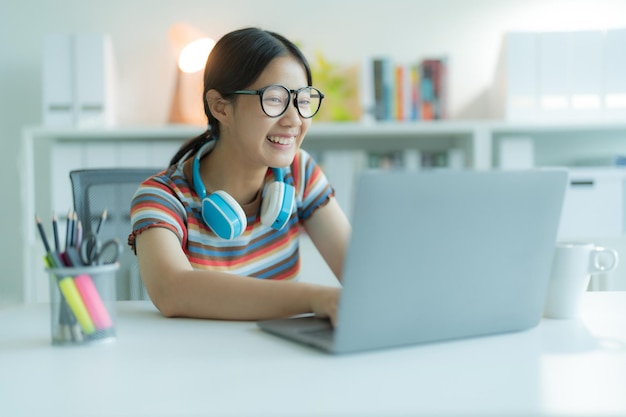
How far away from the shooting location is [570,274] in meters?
1.04

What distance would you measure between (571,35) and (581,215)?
2.17 feet

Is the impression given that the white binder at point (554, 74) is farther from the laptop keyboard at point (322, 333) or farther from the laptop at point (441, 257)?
the laptop keyboard at point (322, 333)

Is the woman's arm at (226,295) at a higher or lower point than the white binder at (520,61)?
→ lower

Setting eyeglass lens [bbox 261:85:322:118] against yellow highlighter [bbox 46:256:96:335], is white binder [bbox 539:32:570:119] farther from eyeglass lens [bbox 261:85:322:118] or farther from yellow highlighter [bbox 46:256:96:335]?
yellow highlighter [bbox 46:256:96:335]

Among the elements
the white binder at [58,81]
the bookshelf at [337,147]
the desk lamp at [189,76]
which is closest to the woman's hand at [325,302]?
the bookshelf at [337,147]

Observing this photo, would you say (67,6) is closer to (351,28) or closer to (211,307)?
(351,28)

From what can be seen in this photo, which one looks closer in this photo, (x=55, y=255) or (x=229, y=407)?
(x=229, y=407)

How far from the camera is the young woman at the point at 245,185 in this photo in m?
1.30

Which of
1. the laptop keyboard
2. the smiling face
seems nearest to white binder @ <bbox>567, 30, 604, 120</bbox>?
the smiling face

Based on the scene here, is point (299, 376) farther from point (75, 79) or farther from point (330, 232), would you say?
point (75, 79)

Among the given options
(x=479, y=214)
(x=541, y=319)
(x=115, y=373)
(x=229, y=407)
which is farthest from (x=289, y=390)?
(x=541, y=319)

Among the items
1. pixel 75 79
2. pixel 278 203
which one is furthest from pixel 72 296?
pixel 75 79

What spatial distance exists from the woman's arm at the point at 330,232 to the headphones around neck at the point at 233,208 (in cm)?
11

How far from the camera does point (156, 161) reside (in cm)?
278
